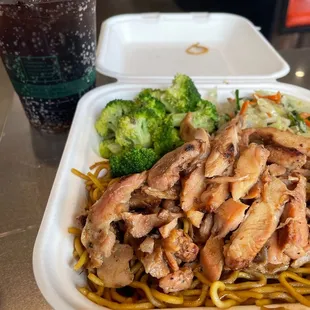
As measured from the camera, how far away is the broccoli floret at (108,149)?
1.66m

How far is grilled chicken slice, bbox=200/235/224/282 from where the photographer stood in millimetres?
1160

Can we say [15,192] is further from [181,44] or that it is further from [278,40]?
[278,40]

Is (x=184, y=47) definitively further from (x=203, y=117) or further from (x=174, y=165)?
(x=174, y=165)

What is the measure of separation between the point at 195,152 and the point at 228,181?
0.17m

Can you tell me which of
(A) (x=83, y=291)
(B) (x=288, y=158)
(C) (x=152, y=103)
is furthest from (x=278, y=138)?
(A) (x=83, y=291)

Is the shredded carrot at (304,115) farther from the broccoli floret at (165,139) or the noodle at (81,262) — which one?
the noodle at (81,262)

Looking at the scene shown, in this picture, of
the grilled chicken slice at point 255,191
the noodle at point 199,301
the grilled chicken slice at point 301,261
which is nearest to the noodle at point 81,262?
the noodle at point 199,301

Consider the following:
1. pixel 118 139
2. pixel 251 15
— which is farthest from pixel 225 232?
pixel 251 15

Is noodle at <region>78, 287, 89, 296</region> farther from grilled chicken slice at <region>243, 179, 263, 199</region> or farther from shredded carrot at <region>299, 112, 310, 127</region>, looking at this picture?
shredded carrot at <region>299, 112, 310, 127</region>

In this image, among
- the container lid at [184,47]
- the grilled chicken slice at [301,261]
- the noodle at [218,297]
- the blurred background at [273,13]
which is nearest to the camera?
the noodle at [218,297]

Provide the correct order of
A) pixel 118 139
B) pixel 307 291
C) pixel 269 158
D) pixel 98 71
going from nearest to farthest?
pixel 307 291, pixel 269 158, pixel 118 139, pixel 98 71

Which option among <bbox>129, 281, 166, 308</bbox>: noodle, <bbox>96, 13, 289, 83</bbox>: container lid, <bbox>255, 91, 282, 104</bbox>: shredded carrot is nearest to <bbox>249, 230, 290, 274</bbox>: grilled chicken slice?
<bbox>129, 281, 166, 308</bbox>: noodle

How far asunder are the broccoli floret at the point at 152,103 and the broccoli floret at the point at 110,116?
0.16 feet

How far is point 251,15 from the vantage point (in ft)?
10.8
